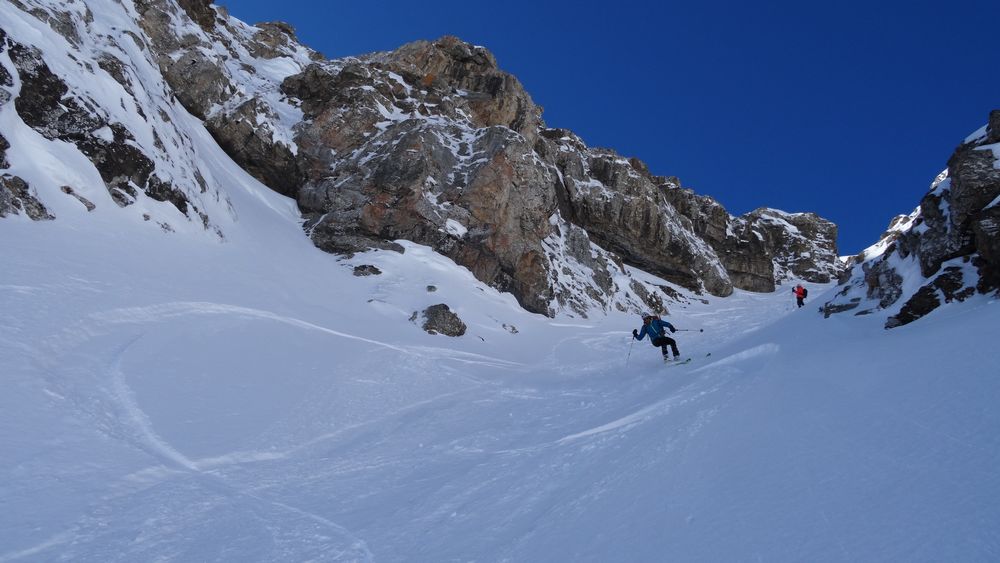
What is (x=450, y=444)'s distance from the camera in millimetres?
7641

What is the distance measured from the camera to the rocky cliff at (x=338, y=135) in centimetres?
1948

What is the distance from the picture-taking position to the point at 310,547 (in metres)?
4.52

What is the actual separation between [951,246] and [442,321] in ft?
54.3

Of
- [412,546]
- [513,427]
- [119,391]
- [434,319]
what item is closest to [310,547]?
[412,546]

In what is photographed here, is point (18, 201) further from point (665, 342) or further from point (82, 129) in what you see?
point (665, 342)

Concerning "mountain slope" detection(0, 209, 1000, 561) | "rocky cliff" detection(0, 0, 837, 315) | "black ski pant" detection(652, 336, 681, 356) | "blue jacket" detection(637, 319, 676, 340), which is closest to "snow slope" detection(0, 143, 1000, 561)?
"mountain slope" detection(0, 209, 1000, 561)

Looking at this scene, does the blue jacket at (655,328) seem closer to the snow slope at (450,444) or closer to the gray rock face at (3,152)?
the snow slope at (450,444)

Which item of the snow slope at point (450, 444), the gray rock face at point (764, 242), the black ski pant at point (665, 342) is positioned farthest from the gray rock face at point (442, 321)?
the gray rock face at point (764, 242)

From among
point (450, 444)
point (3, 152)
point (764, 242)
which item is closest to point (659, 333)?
point (450, 444)

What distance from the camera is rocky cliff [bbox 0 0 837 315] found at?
1948cm

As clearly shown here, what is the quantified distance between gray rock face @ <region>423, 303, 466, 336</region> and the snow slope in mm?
7539

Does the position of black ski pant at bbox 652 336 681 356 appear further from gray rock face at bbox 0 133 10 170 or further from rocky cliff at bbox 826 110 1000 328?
gray rock face at bbox 0 133 10 170

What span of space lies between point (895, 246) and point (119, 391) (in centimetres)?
1722

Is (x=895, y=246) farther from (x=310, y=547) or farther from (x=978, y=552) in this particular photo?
(x=310, y=547)
